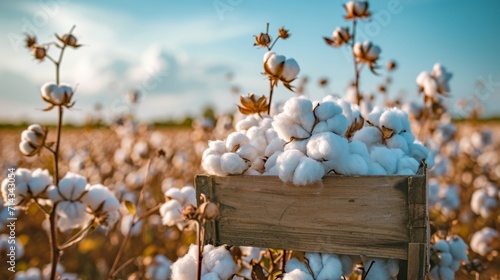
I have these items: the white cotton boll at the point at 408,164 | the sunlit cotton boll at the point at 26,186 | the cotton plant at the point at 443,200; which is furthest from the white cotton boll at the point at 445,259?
the cotton plant at the point at 443,200

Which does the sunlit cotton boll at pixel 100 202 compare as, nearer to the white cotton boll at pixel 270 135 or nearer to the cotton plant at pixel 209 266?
the cotton plant at pixel 209 266

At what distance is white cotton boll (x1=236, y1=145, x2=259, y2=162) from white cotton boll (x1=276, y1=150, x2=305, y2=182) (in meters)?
0.14

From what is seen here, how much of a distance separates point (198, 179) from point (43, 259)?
272 cm

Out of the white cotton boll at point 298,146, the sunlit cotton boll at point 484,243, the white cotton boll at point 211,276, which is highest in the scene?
the white cotton boll at point 298,146

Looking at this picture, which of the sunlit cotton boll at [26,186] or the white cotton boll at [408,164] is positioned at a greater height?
the white cotton boll at [408,164]

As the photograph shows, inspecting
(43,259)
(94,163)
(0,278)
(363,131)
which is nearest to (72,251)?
(43,259)

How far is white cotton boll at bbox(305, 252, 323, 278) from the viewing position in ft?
4.25

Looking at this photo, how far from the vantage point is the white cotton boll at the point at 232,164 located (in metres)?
1.31

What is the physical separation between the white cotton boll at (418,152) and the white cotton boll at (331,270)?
434 mm

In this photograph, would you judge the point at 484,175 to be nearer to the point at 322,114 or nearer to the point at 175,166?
the point at 175,166

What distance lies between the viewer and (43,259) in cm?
363

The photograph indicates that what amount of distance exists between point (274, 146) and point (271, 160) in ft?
0.18

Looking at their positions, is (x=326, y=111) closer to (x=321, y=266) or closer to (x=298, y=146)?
(x=298, y=146)

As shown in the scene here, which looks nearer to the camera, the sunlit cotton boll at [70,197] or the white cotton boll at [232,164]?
the white cotton boll at [232,164]
